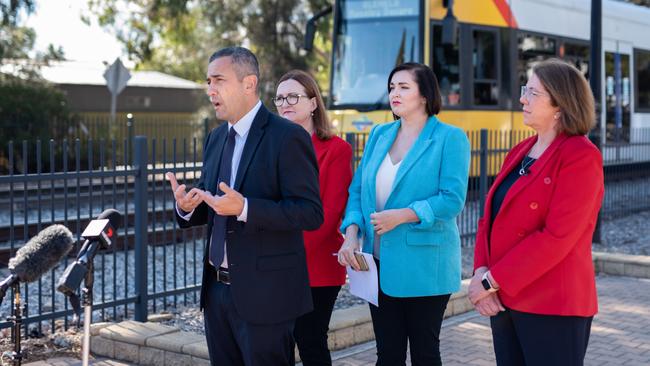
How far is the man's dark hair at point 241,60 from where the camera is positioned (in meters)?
3.49

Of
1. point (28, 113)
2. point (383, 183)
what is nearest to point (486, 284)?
point (383, 183)

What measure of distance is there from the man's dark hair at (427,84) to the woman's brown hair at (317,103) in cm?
52

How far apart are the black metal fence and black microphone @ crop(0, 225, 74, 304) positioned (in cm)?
246

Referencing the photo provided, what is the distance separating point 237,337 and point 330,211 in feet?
3.96

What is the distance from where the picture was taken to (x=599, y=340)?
21.1ft

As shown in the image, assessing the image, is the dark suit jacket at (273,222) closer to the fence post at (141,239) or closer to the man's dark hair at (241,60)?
the man's dark hair at (241,60)

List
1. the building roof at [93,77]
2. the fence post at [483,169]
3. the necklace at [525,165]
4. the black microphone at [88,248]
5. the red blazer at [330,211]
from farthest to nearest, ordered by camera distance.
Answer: the building roof at [93,77] → the fence post at [483,169] → the red blazer at [330,211] → the necklace at [525,165] → the black microphone at [88,248]

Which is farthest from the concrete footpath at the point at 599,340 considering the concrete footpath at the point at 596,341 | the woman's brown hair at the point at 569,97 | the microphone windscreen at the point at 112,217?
the microphone windscreen at the point at 112,217

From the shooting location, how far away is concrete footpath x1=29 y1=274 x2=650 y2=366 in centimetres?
589

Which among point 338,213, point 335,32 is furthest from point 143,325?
point 335,32

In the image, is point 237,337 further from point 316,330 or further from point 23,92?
point 23,92

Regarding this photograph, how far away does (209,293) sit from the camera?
12.1ft

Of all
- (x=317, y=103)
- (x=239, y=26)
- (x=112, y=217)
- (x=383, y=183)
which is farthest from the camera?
(x=239, y=26)

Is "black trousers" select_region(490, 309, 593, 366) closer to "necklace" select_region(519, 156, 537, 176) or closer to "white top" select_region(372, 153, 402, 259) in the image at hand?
"necklace" select_region(519, 156, 537, 176)
